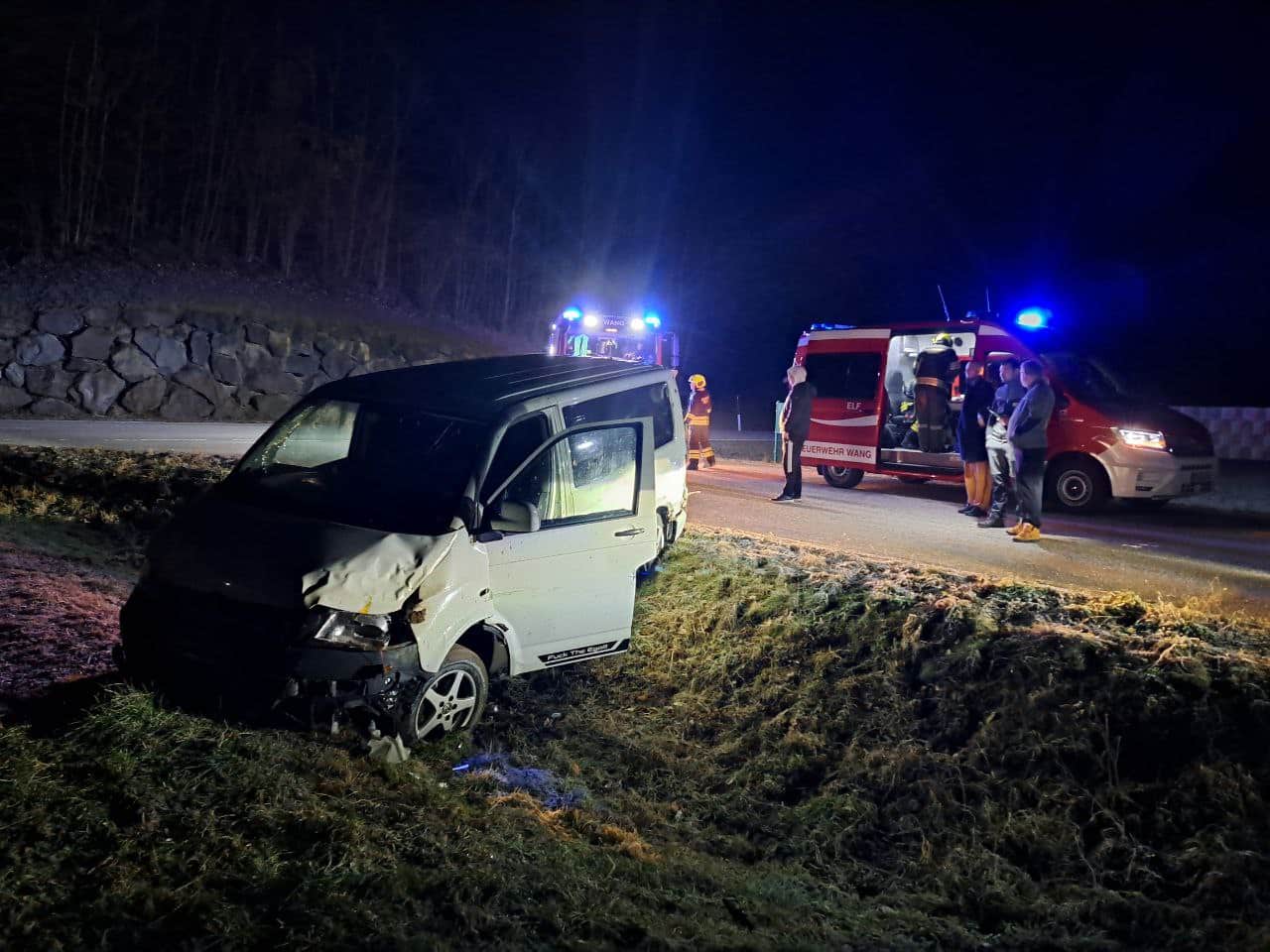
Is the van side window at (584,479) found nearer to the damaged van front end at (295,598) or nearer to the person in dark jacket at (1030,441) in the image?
the damaged van front end at (295,598)

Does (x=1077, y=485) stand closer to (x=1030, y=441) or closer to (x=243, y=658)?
(x=1030, y=441)

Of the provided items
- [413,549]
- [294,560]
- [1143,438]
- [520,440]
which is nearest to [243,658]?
[294,560]

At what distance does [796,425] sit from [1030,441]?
133 inches

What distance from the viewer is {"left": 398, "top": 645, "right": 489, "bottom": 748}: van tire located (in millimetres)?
4840

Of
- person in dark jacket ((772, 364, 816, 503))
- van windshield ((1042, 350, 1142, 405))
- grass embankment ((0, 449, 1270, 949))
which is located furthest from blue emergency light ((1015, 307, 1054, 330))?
grass embankment ((0, 449, 1270, 949))

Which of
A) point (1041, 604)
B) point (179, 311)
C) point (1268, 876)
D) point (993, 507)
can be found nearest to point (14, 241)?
point (179, 311)

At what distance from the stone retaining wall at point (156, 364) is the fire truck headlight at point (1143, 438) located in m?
20.4

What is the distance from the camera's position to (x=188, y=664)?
15.6ft

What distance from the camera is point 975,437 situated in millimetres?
11336

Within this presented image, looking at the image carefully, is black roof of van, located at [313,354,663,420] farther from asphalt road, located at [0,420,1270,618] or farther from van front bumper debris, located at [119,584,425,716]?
asphalt road, located at [0,420,1270,618]

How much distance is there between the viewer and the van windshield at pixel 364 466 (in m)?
5.21

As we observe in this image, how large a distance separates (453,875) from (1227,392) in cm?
3529

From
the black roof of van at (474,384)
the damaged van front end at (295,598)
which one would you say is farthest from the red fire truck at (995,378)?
the damaged van front end at (295,598)

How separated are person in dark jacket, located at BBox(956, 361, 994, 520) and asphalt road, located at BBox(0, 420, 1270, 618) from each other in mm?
324
